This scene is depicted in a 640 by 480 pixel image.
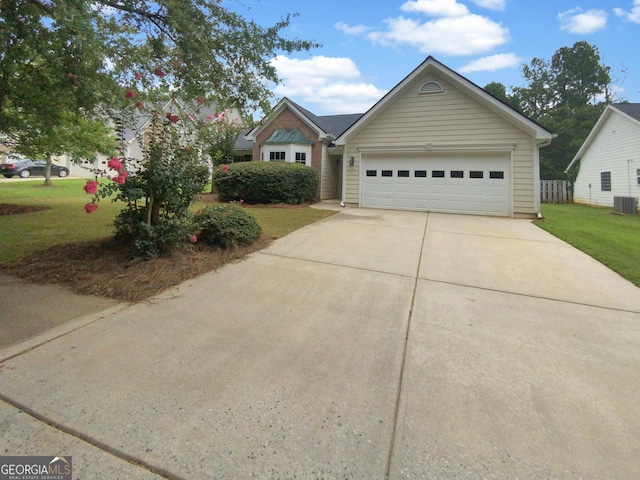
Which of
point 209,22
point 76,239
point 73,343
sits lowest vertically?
point 73,343

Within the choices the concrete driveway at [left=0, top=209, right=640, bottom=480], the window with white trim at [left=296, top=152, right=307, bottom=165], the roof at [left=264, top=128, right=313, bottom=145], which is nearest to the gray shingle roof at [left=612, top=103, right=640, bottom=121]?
the roof at [left=264, top=128, right=313, bottom=145]

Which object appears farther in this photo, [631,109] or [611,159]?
[611,159]

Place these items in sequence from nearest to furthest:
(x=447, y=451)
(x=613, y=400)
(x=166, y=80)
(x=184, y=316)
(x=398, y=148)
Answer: (x=447, y=451)
(x=613, y=400)
(x=184, y=316)
(x=166, y=80)
(x=398, y=148)

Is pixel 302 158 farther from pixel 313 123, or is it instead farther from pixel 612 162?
pixel 612 162

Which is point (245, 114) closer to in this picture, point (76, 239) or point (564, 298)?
point (76, 239)

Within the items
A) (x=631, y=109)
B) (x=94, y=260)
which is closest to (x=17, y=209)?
(x=94, y=260)

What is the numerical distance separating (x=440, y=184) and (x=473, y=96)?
132 inches

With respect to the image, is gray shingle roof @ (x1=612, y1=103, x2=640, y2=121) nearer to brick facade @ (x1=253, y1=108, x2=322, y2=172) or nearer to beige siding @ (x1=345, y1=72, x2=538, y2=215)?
beige siding @ (x1=345, y1=72, x2=538, y2=215)

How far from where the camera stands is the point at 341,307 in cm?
387

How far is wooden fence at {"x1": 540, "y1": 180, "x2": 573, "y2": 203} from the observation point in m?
22.3

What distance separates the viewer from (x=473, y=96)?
1217 cm

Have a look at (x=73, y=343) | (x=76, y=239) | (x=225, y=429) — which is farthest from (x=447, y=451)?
(x=76, y=239)

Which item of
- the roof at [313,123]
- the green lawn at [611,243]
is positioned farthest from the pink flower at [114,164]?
the roof at [313,123]

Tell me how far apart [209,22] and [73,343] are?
5.39m
